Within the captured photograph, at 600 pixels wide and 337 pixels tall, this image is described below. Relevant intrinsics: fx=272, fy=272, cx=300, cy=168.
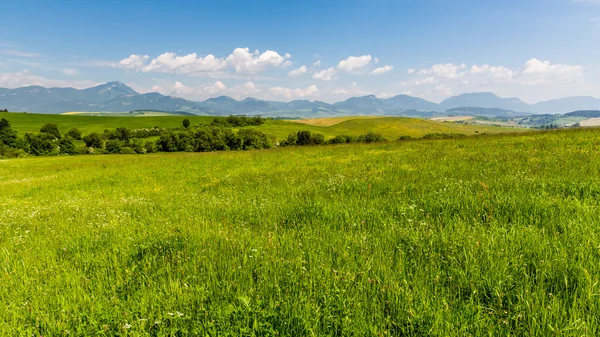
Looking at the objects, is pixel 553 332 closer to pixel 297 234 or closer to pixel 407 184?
pixel 297 234

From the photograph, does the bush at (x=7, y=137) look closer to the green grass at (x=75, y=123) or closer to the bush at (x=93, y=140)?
the bush at (x=93, y=140)

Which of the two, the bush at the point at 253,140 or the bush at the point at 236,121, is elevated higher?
the bush at the point at 236,121

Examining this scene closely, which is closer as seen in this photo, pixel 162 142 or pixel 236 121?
pixel 162 142

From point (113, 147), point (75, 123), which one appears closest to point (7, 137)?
point (113, 147)

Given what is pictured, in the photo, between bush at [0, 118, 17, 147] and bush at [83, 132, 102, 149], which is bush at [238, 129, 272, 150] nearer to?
bush at [83, 132, 102, 149]

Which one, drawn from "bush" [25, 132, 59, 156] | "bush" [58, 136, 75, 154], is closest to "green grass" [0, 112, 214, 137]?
"bush" [58, 136, 75, 154]

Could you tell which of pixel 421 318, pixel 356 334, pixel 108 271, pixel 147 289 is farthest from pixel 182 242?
pixel 421 318

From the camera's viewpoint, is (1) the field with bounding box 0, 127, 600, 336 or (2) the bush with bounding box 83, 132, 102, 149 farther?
(2) the bush with bounding box 83, 132, 102, 149

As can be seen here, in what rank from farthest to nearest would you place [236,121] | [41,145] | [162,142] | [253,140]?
[236,121]
[253,140]
[162,142]
[41,145]

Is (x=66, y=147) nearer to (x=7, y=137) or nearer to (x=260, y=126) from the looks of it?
(x=7, y=137)

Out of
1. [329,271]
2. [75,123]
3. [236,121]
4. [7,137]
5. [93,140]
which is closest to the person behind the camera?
[329,271]

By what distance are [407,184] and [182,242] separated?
6564 millimetres

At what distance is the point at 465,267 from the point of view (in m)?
3.31

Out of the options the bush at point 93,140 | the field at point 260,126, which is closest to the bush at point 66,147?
the bush at point 93,140
